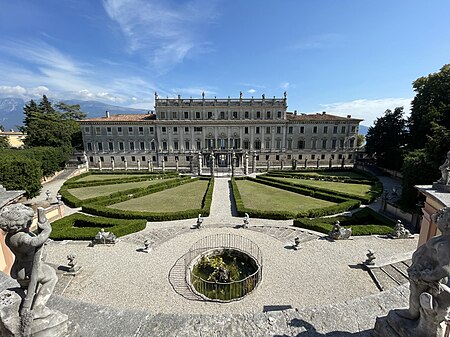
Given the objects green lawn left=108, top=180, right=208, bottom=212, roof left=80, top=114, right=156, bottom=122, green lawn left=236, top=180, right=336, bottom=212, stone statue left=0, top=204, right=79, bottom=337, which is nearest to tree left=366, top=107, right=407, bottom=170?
green lawn left=236, top=180, right=336, bottom=212

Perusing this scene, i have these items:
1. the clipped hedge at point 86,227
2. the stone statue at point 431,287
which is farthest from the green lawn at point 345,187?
the stone statue at point 431,287

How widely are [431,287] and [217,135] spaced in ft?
149

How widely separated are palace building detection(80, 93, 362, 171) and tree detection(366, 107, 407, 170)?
6.26 m

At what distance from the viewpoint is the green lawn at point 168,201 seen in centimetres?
2123

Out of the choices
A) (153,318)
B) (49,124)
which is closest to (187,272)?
(153,318)

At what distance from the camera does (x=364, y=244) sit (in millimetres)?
13695

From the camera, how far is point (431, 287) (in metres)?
3.17

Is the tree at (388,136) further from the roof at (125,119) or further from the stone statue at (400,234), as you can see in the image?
the roof at (125,119)

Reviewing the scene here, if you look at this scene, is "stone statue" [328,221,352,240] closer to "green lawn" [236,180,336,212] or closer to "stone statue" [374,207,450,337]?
"green lawn" [236,180,336,212]

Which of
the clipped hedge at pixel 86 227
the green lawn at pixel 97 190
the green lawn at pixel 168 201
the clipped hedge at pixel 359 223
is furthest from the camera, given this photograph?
the green lawn at pixel 97 190

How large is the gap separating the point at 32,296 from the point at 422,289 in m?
6.02

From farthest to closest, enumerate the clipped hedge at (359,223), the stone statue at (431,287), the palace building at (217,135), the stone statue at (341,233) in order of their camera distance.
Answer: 1. the palace building at (217,135)
2. the clipped hedge at (359,223)
3. the stone statue at (341,233)
4. the stone statue at (431,287)

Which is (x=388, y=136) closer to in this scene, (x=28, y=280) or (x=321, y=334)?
(x=321, y=334)

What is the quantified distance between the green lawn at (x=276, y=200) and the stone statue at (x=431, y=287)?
659 inches
